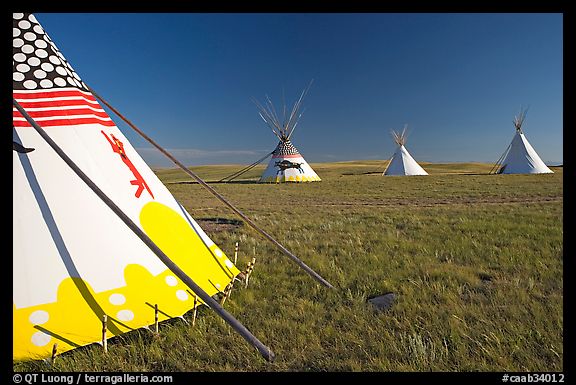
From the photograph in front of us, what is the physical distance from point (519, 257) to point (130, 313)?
5302mm

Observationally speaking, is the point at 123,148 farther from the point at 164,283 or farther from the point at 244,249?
the point at 244,249

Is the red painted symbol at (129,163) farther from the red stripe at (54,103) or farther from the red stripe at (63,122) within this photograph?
the red stripe at (54,103)

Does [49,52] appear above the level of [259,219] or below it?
above

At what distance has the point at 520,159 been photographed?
30.0 metres

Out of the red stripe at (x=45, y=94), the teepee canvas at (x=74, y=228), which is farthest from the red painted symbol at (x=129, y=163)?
the red stripe at (x=45, y=94)

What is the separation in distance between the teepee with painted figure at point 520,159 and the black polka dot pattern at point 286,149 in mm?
21893

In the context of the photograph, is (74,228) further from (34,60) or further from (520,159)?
(520,159)

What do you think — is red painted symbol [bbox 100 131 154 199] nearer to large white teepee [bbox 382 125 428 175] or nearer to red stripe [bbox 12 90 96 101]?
red stripe [bbox 12 90 96 101]

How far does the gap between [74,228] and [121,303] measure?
30.4 inches

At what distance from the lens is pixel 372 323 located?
2.78 meters

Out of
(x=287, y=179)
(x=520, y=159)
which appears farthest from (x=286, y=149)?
(x=520, y=159)

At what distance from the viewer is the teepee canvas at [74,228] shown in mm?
2289

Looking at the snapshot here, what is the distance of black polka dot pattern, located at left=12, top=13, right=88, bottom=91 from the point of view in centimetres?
286
